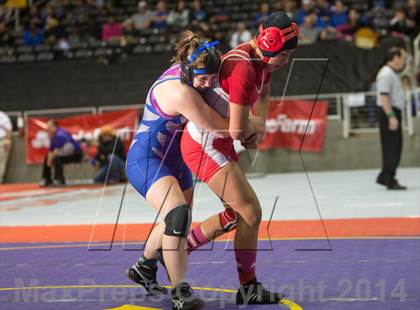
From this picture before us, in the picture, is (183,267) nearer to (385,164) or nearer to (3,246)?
(3,246)

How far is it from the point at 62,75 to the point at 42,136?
187 cm

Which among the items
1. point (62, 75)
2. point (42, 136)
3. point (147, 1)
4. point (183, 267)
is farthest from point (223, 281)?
point (147, 1)

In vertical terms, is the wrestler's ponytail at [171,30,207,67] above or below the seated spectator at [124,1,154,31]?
above

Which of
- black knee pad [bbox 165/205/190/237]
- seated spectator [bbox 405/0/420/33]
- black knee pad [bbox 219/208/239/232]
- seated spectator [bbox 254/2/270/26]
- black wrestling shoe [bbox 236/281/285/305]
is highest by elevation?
black knee pad [bbox 165/205/190/237]

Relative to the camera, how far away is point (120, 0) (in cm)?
2239

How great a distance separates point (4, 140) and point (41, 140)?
0.80 metres

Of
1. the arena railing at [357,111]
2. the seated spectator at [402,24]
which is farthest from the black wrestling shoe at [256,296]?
the seated spectator at [402,24]

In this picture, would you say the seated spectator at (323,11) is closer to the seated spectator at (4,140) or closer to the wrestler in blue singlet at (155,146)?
the seated spectator at (4,140)

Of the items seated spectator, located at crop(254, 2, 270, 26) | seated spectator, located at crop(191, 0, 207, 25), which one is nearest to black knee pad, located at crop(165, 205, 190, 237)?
seated spectator, located at crop(254, 2, 270, 26)

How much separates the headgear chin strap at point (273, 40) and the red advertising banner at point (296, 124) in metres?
11.7

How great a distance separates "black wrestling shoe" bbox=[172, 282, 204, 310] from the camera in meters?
4.34

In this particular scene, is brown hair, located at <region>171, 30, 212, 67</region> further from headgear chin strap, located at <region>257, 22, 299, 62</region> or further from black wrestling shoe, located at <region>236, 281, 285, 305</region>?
black wrestling shoe, located at <region>236, 281, 285, 305</region>

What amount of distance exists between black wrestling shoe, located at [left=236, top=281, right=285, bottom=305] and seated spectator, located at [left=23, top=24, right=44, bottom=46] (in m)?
17.6

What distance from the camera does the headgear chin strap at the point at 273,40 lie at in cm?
436
